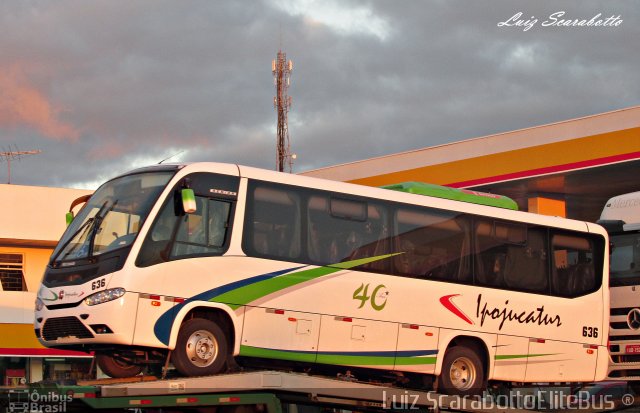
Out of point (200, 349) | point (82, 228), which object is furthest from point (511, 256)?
point (82, 228)

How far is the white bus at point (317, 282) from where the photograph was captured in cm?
1358

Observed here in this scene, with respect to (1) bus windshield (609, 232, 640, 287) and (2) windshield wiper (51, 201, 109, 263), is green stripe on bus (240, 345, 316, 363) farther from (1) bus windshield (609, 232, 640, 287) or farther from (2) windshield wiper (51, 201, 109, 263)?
(1) bus windshield (609, 232, 640, 287)

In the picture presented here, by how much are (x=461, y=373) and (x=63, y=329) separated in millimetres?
6380

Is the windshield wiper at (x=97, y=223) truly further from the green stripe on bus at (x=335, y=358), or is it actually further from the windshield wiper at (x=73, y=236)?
the green stripe on bus at (x=335, y=358)

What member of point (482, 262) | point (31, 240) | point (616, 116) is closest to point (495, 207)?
point (482, 262)

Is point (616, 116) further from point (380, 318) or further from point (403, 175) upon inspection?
point (380, 318)

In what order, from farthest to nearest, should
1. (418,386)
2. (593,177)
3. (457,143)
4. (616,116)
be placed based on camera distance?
(457,143) < (593,177) < (616,116) < (418,386)

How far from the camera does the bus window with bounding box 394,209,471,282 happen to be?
1634cm

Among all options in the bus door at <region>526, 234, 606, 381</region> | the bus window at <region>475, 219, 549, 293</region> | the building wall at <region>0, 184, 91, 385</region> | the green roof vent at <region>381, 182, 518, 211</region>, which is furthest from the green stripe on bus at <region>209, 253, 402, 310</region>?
the building wall at <region>0, 184, 91, 385</region>

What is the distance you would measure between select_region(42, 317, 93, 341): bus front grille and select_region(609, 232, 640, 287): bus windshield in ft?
35.3

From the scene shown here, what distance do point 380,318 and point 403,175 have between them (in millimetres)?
21972

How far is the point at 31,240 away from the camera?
3694 centimetres

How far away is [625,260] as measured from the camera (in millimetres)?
20203

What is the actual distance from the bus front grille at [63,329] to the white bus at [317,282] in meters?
0.03
